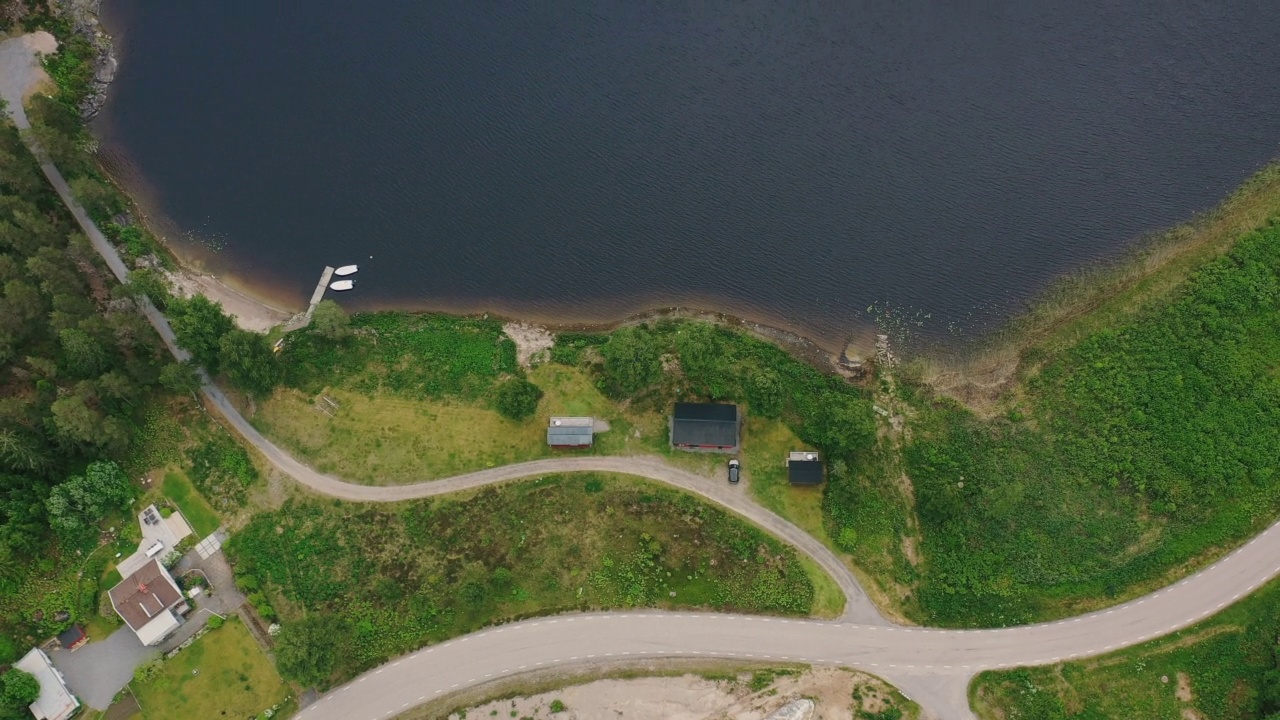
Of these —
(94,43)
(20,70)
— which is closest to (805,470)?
(94,43)

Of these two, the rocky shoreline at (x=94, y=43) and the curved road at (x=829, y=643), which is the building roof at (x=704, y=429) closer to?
the curved road at (x=829, y=643)

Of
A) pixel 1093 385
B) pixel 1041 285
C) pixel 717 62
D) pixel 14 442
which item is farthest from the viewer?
pixel 717 62

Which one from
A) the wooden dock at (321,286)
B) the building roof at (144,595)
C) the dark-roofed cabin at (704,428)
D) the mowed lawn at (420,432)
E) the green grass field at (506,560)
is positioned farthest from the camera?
the wooden dock at (321,286)

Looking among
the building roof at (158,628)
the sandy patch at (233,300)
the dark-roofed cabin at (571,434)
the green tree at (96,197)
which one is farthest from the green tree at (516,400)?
the green tree at (96,197)

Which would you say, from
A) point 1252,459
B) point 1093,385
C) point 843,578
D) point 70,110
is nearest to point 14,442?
point 70,110

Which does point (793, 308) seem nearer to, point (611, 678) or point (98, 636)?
point (611, 678)
